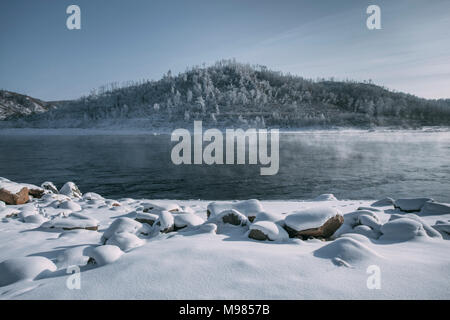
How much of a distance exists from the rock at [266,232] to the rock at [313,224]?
0.78 feet

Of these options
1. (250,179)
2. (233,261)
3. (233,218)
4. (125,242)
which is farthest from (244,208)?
(250,179)

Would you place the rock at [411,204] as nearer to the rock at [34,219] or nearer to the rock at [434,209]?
the rock at [434,209]

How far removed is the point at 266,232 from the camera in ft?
14.2

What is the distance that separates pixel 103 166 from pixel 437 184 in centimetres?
2488

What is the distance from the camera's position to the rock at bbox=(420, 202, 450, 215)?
640 cm

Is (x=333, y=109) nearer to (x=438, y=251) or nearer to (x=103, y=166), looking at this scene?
(x=103, y=166)

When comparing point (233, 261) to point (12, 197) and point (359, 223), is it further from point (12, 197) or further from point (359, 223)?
point (12, 197)

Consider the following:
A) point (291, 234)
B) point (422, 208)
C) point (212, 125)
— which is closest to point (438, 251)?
point (291, 234)

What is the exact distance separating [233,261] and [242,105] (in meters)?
147

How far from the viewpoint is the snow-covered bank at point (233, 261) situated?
8.47ft

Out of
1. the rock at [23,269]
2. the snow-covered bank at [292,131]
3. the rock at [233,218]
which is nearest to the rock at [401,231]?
the rock at [233,218]

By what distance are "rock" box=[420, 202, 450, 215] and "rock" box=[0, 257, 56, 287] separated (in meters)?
7.59

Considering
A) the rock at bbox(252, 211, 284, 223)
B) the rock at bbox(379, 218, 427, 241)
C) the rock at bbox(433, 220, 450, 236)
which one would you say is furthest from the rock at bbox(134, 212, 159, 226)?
the rock at bbox(433, 220, 450, 236)
